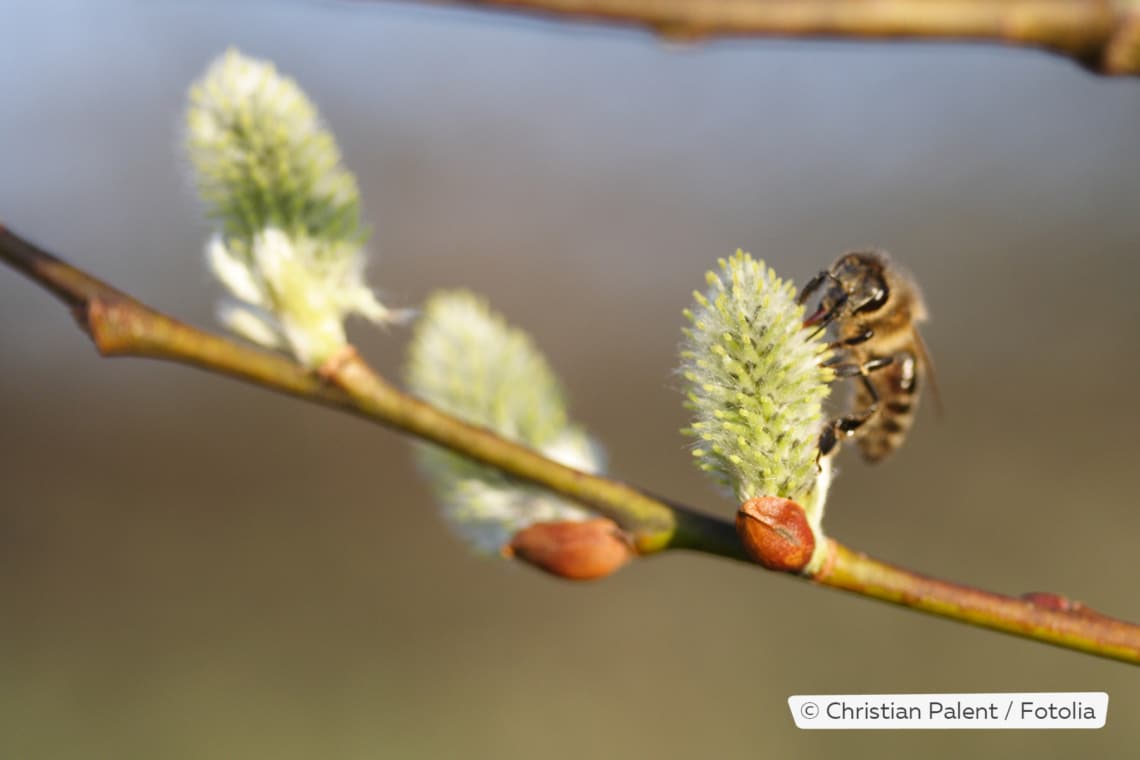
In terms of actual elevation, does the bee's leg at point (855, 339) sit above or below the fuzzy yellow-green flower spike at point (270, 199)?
above

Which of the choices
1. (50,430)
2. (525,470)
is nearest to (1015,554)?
(525,470)

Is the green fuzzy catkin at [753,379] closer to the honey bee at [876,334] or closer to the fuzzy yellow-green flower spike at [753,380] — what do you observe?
the fuzzy yellow-green flower spike at [753,380]

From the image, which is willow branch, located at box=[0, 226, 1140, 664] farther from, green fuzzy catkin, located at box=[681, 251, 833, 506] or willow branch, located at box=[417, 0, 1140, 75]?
willow branch, located at box=[417, 0, 1140, 75]

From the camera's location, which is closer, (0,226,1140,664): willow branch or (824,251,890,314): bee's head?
(0,226,1140,664): willow branch

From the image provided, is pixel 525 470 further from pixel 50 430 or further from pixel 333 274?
pixel 50 430

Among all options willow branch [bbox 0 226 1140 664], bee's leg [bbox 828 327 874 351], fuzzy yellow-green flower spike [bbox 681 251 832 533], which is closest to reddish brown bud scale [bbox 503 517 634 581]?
willow branch [bbox 0 226 1140 664]

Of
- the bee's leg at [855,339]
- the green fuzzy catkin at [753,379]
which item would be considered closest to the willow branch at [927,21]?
the green fuzzy catkin at [753,379]
